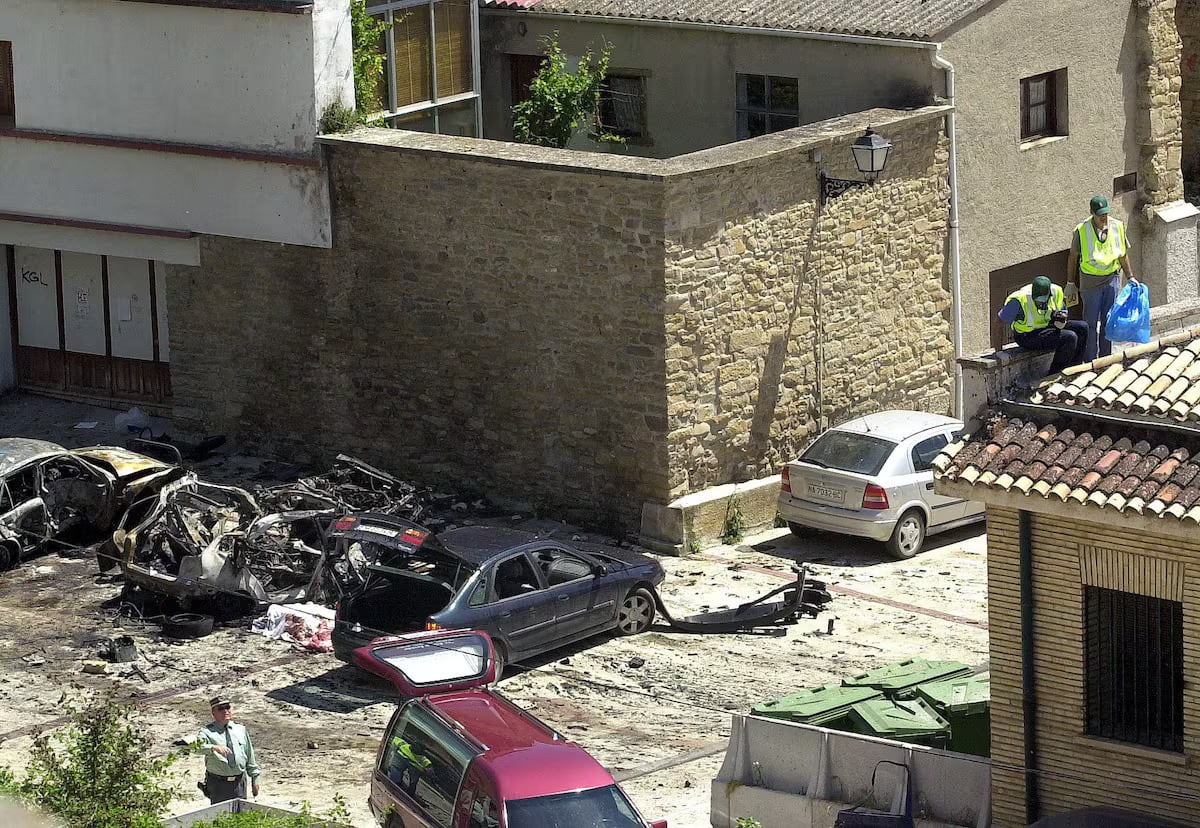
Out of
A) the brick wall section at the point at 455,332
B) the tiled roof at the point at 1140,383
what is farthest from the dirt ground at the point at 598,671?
the tiled roof at the point at 1140,383

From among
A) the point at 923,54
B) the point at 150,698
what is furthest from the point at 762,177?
the point at 150,698

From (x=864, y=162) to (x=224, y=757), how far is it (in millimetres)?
11789

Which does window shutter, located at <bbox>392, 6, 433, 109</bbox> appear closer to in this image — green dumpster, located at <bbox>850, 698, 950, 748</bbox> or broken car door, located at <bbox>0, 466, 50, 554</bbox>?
broken car door, located at <bbox>0, 466, 50, 554</bbox>

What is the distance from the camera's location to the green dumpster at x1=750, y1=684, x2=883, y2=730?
15.6m

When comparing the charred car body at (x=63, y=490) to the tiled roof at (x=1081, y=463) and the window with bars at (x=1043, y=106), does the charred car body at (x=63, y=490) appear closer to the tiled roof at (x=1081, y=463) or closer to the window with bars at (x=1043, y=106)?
the tiled roof at (x=1081, y=463)

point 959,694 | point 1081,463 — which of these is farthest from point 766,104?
point 1081,463

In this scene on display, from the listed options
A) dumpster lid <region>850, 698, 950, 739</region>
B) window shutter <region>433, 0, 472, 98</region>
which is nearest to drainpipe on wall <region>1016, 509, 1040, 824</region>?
dumpster lid <region>850, 698, 950, 739</region>

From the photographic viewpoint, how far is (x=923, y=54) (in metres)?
25.5

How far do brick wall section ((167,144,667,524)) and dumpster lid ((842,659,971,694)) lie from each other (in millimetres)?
6436

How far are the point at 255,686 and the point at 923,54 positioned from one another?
12109 millimetres

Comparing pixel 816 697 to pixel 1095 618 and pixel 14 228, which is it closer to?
pixel 1095 618

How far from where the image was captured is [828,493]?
22484 mm

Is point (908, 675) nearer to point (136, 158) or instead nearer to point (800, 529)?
point (800, 529)

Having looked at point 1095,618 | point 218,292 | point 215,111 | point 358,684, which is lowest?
point 358,684
